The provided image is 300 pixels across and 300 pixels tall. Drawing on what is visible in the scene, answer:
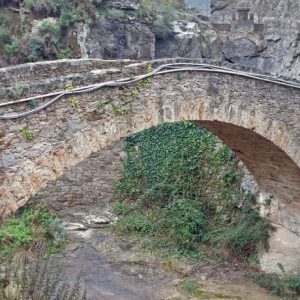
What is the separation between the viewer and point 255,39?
15.8 metres

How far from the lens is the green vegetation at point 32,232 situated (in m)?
10.7

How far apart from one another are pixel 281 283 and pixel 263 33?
8.37 m

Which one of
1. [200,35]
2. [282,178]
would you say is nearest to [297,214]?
[282,178]

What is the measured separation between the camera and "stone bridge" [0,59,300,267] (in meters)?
5.63

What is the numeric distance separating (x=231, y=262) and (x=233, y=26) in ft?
27.1

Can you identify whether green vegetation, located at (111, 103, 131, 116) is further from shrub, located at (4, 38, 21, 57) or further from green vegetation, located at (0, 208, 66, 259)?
shrub, located at (4, 38, 21, 57)

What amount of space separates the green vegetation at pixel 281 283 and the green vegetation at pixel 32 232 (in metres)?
4.15

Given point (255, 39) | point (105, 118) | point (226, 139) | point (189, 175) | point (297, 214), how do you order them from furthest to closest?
1. point (255, 39)
2. point (189, 175)
3. point (297, 214)
4. point (226, 139)
5. point (105, 118)

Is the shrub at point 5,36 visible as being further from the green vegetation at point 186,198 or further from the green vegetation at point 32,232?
the green vegetation at point 32,232

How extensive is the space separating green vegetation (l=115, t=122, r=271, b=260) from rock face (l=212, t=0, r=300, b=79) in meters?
3.89

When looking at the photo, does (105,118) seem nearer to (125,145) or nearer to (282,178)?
(282,178)

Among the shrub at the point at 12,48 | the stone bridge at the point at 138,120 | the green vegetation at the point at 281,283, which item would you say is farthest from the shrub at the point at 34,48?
the green vegetation at the point at 281,283

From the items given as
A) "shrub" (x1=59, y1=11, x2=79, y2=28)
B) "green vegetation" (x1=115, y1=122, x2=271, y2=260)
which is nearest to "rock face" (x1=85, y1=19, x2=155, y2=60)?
"shrub" (x1=59, y1=11, x2=79, y2=28)

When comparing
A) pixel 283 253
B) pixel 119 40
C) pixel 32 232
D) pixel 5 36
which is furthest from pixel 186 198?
pixel 5 36
